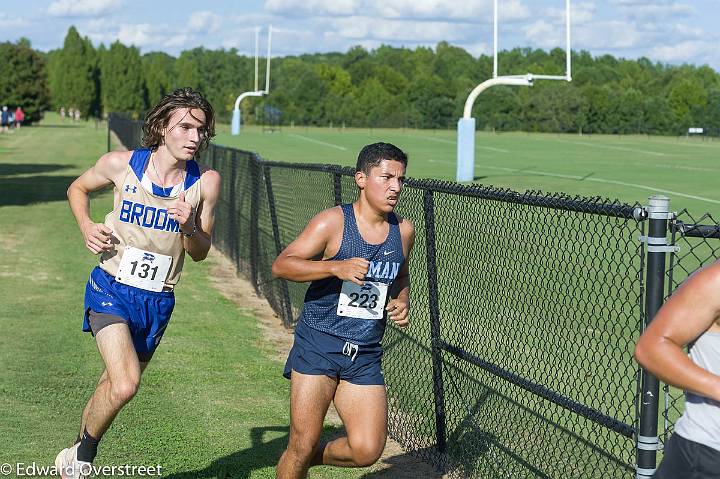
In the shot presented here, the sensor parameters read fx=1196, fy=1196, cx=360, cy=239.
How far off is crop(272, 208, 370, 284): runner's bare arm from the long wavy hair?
84 cm

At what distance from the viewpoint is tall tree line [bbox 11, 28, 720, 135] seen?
101438mm

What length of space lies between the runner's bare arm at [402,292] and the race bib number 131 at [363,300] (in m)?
0.05

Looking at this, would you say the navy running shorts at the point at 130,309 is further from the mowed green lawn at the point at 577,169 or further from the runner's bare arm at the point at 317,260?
the mowed green lawn at the point at 577,169

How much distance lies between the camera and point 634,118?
99000mm

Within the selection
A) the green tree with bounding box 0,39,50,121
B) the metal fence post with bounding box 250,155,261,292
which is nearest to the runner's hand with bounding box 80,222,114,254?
the metal fence post with bounding box 250,155,261,292

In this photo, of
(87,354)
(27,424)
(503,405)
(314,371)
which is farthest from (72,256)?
(314,371)

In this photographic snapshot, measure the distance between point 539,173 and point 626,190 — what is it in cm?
818

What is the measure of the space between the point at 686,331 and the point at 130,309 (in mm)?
3305

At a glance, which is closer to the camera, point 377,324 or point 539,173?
point 377,324

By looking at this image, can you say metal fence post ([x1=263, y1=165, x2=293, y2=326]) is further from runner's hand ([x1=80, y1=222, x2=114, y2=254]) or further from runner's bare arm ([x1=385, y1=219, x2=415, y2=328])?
runner's bare arm ([x1=385, y1=219, x2=415, y2=328])

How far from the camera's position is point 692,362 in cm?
341

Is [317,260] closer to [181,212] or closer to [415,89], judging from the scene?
[181,212]

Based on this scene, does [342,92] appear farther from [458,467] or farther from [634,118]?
[458,467]

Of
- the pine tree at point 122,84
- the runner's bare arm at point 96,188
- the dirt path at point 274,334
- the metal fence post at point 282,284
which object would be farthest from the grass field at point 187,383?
the pine tree at point 122,84
